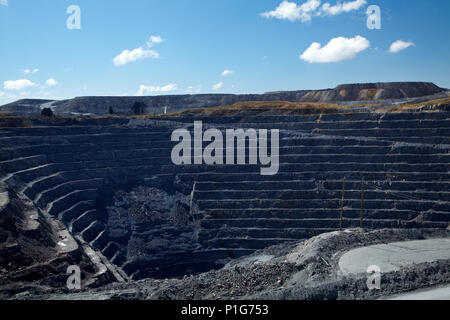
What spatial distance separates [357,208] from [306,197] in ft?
12.6

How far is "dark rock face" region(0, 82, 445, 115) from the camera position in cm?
6656

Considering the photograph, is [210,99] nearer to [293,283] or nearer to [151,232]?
[151,232]

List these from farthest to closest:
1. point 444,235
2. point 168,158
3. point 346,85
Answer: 1. point 346,85
2. point 168,158
3. point 444,235

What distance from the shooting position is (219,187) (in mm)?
32312

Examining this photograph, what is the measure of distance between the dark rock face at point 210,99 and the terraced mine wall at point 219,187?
30.6 m

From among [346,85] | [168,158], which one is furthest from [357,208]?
[346,85]

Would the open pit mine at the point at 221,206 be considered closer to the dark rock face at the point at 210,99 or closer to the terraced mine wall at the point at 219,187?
the terraced mine wall at the point at 219,187

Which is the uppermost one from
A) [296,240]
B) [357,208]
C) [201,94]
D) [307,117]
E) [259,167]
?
[201,94]

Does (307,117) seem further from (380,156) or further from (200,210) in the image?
(200,210)

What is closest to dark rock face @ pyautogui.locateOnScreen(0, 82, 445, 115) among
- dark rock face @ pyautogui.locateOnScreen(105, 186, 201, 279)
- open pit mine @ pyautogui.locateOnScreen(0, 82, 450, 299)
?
open pit mine @ pyautogui.locateOnScreen(0, 82, 450, 299)

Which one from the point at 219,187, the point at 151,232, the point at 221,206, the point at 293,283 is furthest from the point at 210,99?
the point at 293,283

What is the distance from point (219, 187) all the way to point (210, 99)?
42653mm

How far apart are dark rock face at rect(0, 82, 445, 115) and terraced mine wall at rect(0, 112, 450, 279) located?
1205 inches

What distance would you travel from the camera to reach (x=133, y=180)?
33.9 m
